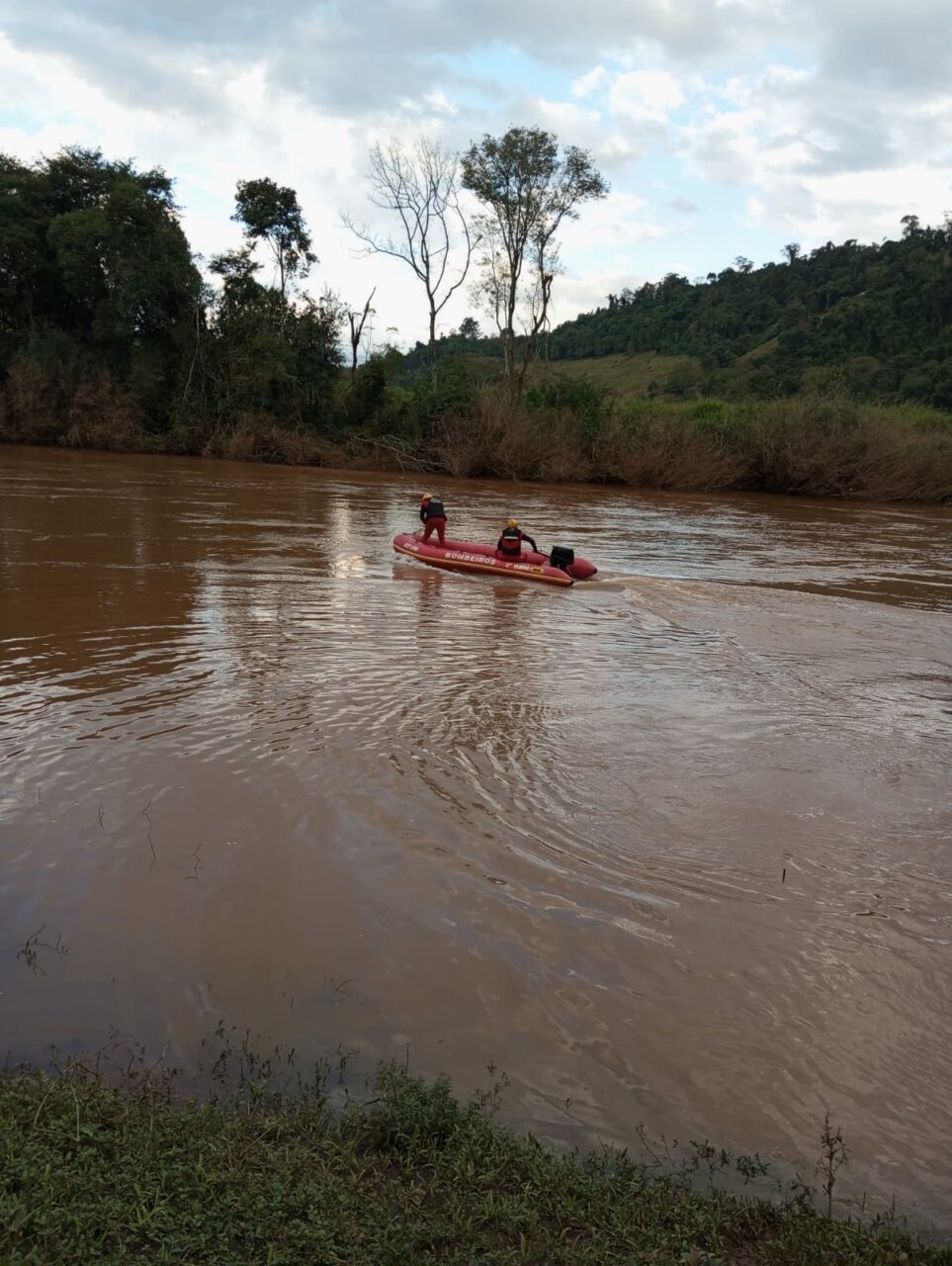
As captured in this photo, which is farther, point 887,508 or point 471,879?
point 887,508

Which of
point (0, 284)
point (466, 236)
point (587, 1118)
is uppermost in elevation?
point (466, 236)

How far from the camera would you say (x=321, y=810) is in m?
5.28

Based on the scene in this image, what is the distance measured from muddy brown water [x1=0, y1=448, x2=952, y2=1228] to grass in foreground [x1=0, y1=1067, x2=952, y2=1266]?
0.36 metres

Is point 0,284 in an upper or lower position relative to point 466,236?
lower

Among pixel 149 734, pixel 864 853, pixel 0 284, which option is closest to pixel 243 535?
pixel 149 734

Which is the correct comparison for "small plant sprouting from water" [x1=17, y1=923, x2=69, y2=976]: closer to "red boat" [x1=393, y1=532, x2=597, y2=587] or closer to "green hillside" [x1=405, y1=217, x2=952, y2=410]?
"red boat" [x1=393, y1=532, x2=597, y2=587]

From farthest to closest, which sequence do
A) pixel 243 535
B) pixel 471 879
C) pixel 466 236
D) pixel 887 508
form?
pixel 466 236
pixel 887 508
pixel 243 535
pixel 471 879

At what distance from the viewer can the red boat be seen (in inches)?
532

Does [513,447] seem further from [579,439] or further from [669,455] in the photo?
[669,455]

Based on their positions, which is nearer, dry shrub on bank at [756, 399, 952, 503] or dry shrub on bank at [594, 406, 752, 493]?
dry shrub on bank at [756, 399, 952, 503]

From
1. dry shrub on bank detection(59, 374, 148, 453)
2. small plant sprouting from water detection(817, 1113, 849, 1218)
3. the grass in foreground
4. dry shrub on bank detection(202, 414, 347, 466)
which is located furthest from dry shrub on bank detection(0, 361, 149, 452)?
small plant sprouting from water detection(817, 1113, 849, 1218)

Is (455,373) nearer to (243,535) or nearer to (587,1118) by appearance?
(243,535)

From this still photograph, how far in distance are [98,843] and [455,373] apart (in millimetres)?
31069

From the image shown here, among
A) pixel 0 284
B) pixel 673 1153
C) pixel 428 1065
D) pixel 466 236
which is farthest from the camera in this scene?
pixel 466 236
